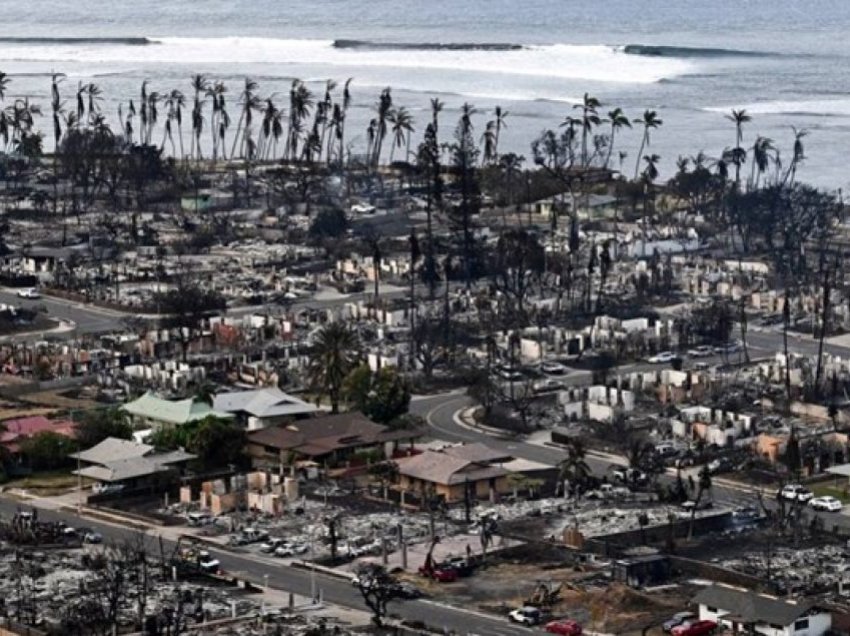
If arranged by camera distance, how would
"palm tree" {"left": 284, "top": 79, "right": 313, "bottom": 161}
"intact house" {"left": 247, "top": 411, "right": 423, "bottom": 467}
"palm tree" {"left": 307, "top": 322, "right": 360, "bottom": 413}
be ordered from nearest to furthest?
"intact house" {"left": 247, "top": 411, "right": 423, "bottom": 467} → "palm tree" {"left": 307, "top": 322, "right": 360, "bottom": 413} → "palm tree" {"left": 284, "top": 79, "right": 313, "bottom": 161}

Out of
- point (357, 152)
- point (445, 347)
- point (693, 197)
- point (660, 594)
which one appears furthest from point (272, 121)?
point (660, 594)

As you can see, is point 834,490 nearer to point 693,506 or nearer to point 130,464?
point 693,506

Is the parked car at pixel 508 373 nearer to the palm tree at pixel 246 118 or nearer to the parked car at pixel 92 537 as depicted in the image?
the parked car at pixel 92 537

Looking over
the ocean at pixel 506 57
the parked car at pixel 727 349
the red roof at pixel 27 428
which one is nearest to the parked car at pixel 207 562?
the red roof at pixel 27 428

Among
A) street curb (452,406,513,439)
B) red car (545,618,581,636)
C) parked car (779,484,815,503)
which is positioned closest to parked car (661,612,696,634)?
red car (545,618,581,636)

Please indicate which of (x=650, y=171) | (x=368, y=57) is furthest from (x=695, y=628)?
(x=368, y=57)

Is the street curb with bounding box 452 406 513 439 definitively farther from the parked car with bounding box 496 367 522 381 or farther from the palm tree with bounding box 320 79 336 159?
the palm tree with bounding box 320 79 336 159

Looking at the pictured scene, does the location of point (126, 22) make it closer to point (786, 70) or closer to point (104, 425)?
point (786, 70)
